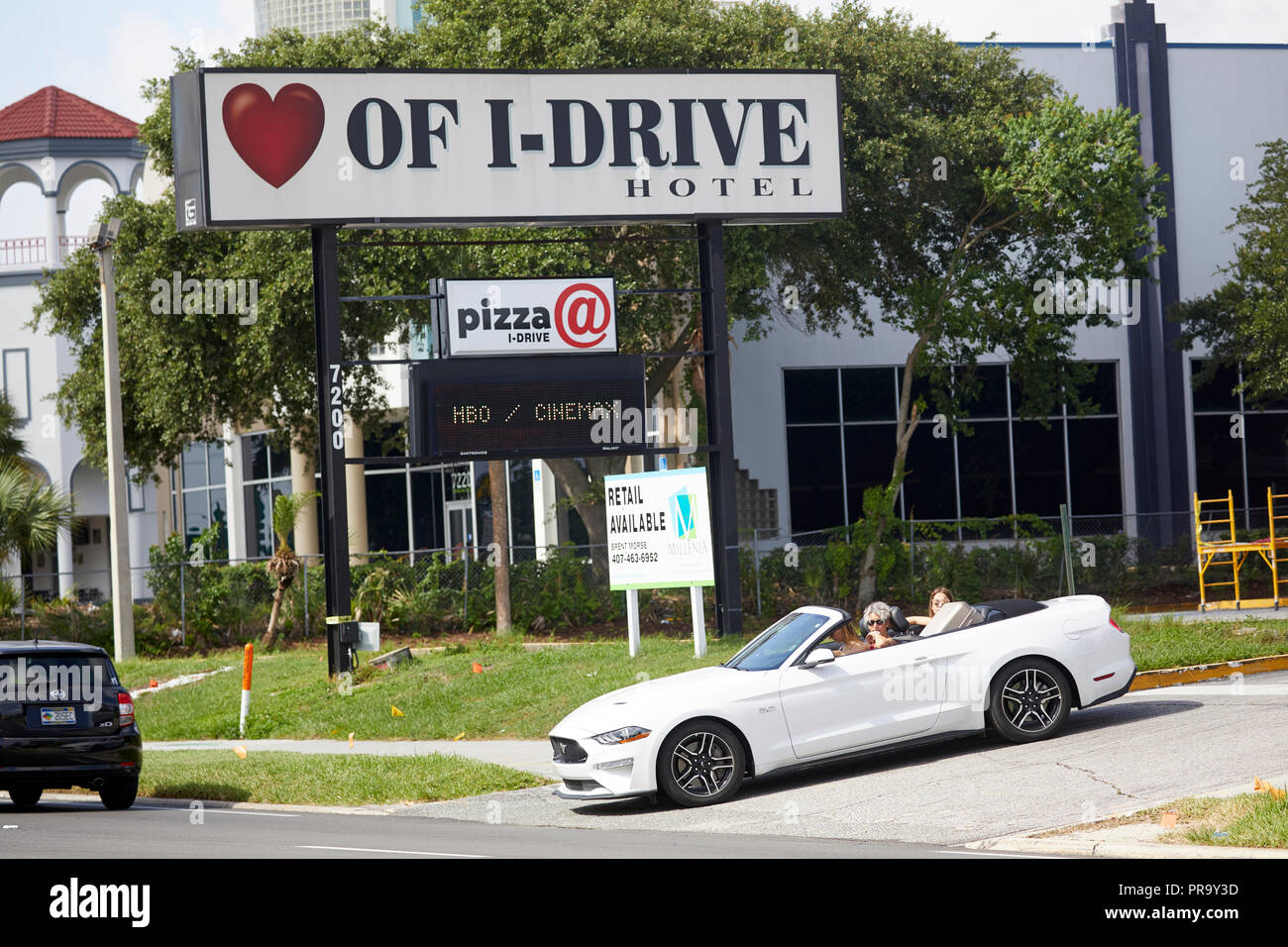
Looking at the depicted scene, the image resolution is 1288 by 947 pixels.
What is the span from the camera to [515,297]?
1945 centimetres

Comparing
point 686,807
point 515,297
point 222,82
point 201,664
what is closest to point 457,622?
point 201,664

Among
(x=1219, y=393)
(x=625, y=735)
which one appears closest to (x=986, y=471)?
(x=1219, y=393)

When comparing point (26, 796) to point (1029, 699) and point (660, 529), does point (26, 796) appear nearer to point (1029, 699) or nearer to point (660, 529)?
point (660, 529)

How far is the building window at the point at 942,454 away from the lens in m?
35.9

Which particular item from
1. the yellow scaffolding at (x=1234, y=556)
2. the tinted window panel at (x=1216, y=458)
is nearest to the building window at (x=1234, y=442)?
the tinted window panel at (x=1216, y=458)

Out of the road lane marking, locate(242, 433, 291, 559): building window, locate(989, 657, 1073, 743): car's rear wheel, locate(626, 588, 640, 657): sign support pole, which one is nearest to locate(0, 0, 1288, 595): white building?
locate(242, 433, 291, 559): building window

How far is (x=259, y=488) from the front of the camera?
136 feet

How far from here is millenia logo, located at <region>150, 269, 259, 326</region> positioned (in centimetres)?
2581

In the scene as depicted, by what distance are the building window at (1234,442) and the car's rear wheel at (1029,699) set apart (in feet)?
90.1

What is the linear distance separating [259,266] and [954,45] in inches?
530

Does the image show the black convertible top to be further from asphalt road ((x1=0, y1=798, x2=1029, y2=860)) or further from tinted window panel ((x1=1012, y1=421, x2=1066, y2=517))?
tinted window panel ((x1=1012, y1=421, x2=1066, y2=517))

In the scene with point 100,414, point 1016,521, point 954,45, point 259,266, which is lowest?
point 1016,521

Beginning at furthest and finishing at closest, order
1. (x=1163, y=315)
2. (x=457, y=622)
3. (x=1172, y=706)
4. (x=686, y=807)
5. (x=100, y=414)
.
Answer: (x=1163, y=315) < (x=100, y=414) < (x=457, y=622) < (x=1172, y=706) < (x=686, y=807)

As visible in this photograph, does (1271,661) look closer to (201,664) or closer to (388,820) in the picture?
(388,820)
